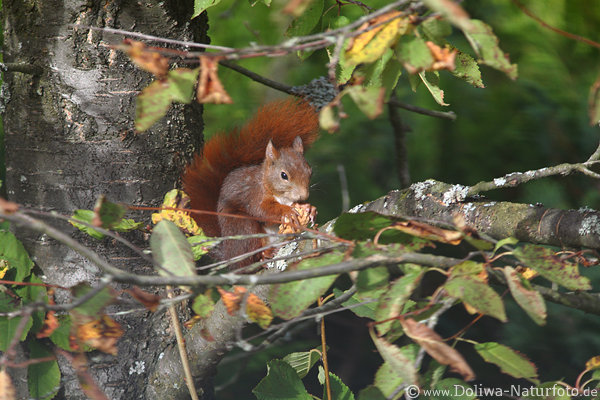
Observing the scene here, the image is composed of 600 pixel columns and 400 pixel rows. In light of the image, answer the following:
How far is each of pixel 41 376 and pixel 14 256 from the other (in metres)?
0.18

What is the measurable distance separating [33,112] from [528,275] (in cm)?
76

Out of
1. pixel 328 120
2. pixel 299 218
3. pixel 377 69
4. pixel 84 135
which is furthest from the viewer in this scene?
pixel 299 218

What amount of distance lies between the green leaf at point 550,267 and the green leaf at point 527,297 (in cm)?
2

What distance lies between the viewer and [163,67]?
1.68 ft

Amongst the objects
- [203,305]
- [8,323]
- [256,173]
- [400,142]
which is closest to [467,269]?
[203,305]

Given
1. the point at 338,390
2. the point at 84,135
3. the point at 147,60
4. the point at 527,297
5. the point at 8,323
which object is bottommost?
the point at 338,390

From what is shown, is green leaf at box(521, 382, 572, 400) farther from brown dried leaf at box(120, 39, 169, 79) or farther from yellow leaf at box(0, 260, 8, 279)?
yellow leaf at box(0, 260, 8, 279)

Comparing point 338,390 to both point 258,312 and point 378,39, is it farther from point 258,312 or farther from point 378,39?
point 378,39

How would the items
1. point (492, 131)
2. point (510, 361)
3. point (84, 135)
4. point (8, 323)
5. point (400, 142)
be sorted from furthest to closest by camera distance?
point (492, 131) < point (400, 142) < point (84, 135) < point (8, 323) < point (510, 361)

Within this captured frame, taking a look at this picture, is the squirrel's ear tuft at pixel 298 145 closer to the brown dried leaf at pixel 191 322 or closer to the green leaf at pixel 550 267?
the brown dried leaf at pixel 191 322

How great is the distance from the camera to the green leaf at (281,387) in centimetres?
80

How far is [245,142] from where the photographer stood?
48.6 inches

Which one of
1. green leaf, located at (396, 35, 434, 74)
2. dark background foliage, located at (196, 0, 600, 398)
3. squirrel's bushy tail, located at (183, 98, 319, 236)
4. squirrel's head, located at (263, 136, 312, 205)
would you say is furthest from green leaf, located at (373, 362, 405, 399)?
dark background foliage, located at (196, 0, 600, 398)

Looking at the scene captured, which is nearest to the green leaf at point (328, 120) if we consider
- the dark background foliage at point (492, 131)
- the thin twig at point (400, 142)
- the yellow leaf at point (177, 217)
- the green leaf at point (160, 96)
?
the green leaf at point (160, 96)
